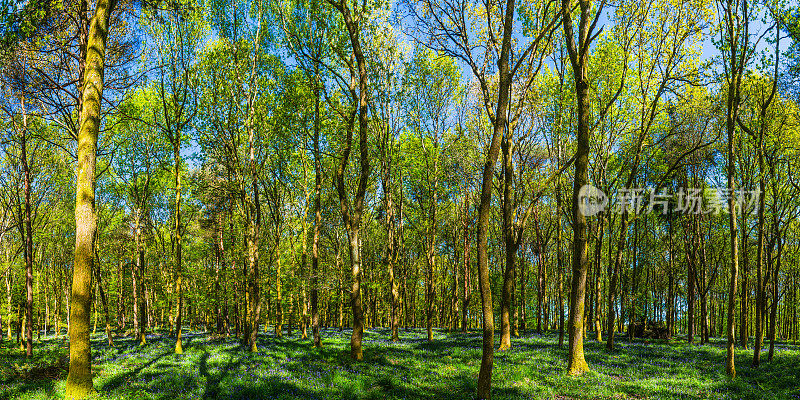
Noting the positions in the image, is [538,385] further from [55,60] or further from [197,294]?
[55,60]

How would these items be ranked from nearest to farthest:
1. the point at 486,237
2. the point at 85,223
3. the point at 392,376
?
→ 1. the point at 85,223
2. the point at 486,237
3. the point at 392,376

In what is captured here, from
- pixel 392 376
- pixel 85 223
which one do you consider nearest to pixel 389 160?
pixel 392 376

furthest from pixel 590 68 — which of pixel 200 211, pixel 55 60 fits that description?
pixel 200 211

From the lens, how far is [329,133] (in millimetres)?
23672

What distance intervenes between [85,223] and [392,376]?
8895mm

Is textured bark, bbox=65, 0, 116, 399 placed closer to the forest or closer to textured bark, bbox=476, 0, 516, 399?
the forest

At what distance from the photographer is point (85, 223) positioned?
25.9ft

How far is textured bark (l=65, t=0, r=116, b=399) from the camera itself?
771 centimetres

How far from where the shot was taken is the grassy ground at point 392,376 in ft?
32.4

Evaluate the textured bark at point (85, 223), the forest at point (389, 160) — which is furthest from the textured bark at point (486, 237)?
the textured bark at point (85, 223)

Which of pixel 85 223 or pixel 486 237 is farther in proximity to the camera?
pixel 486 237

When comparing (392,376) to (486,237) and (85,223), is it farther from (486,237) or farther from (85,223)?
(85,223)

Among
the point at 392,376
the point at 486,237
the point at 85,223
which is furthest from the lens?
the point at 392,376

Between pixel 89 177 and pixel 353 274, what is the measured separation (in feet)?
28.7
